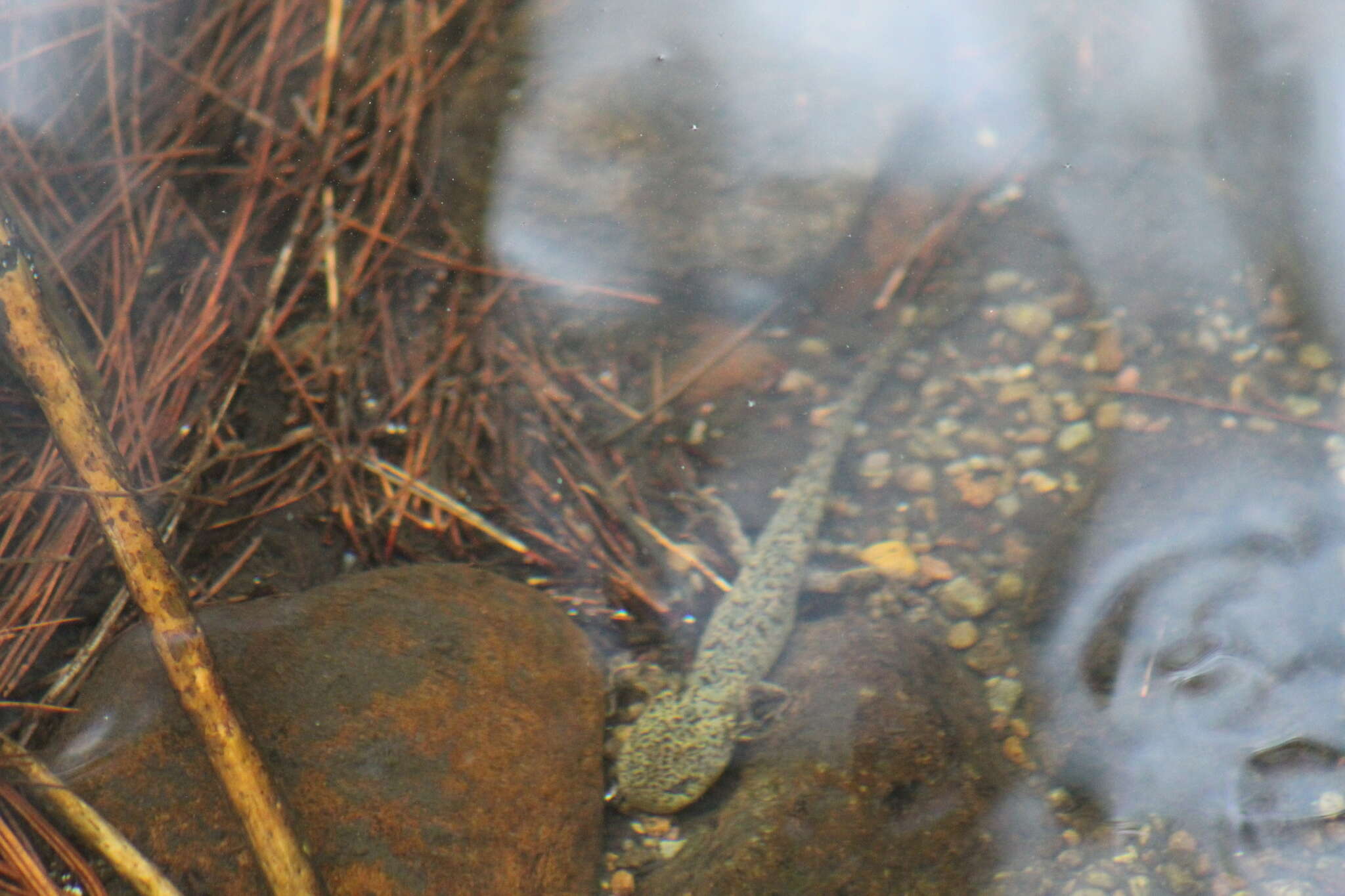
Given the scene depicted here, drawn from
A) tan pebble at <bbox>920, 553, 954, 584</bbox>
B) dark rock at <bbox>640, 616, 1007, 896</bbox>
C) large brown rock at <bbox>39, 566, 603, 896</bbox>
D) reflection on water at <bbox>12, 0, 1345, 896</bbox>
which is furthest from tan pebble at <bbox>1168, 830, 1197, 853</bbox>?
large brown rock at <bbox>39, 566, 603, 896</bbox>

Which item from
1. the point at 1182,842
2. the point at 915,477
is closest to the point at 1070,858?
the point at 1182,842

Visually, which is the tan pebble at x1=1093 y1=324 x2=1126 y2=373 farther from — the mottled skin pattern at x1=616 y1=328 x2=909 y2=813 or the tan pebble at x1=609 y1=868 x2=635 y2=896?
the tan pebble at x1=609 y1=868 x2=635 y2=896

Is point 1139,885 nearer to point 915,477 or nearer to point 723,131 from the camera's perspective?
point 915,477

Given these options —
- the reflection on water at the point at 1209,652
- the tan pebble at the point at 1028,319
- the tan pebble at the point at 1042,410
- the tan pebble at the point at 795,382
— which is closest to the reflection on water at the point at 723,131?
the tan pebble at the point at 795,382

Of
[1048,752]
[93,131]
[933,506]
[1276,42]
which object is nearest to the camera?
[1048,752]

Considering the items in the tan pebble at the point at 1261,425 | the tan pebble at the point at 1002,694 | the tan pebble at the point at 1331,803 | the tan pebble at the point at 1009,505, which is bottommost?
the tan pebble at the point at 1331,803

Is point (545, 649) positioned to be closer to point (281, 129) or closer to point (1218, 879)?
point (1218, 879)

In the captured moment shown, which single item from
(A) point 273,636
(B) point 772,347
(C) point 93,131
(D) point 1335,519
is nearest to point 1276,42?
(D) point 1335,519

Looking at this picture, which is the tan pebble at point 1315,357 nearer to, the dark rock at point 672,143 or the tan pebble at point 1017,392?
the tan pebble at point 1017,392
